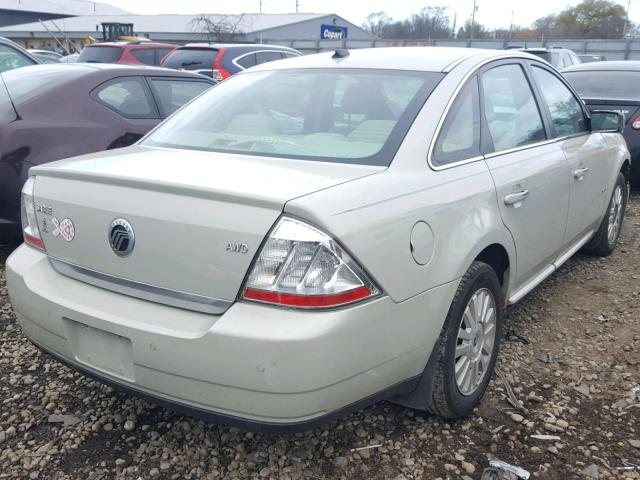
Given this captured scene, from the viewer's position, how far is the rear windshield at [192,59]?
1136 centimetres

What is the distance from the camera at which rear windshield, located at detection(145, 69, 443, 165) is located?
2.58 meters

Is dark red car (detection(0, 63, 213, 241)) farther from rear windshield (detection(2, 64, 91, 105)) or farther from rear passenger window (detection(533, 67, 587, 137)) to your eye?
rear passenger window (detection(533, 67, 587, 137))

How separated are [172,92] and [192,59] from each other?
6.32 m

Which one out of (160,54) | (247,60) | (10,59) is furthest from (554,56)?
(10,59)

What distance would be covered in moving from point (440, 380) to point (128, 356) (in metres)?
1.21

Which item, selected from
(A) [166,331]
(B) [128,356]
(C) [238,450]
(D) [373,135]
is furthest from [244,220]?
(C) [238,450]

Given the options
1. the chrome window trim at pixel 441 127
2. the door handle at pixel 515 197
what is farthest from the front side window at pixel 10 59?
the door handle at pixel 515 197

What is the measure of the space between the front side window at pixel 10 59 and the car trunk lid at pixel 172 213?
21.8 ft

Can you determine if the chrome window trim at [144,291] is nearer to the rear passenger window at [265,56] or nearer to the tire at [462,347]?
the tire at [462,347]

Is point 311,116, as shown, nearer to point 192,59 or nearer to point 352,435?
point 352,435

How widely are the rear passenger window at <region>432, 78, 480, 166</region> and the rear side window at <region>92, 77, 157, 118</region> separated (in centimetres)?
313

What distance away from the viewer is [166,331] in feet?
6.73

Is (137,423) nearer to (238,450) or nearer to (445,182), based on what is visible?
(238,450)

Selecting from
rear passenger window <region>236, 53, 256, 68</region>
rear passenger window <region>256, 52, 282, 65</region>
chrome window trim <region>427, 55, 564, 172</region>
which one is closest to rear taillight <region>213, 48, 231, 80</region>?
rear passenger window <region>236, 53, 256, 68</region>
